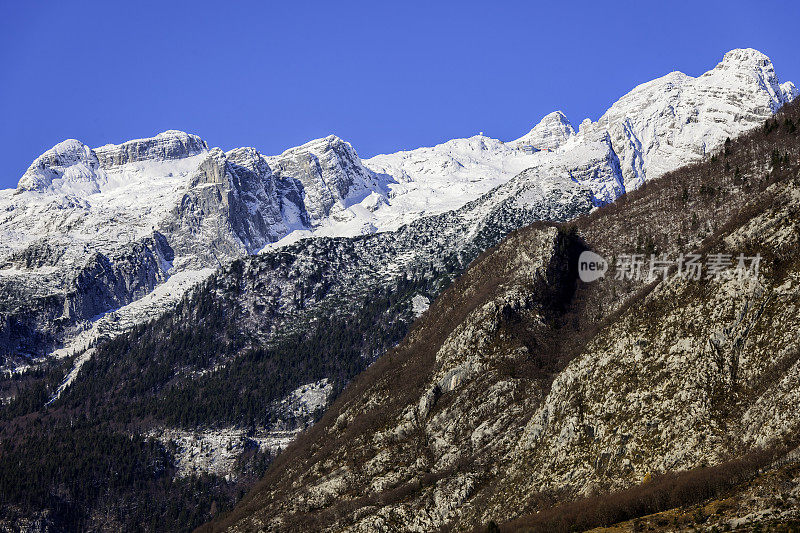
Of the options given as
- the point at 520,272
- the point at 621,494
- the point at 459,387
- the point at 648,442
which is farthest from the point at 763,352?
the point at 520,272

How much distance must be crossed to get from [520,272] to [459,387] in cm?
3438

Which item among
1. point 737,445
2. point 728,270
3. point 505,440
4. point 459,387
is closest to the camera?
point 737,445

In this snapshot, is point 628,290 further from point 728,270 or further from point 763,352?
point 763,352

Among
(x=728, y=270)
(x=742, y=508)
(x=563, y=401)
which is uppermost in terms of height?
(x=728, y=270)

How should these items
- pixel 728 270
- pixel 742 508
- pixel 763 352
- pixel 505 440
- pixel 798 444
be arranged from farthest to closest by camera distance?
pixel 505 440 → pixel 728 270 → pixel 763 352 → pixel 798 444 → pixel 742 508

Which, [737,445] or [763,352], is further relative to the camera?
[763,352]

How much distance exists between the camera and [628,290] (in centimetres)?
18225

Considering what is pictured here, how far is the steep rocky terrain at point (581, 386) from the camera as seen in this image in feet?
390

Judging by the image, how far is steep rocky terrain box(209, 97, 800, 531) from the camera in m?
119

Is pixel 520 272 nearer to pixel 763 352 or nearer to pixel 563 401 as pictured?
pixel 563 401

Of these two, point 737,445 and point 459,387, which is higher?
point 459,387

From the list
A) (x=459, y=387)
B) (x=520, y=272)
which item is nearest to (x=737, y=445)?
(x=459, y=387)

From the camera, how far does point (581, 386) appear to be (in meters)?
138

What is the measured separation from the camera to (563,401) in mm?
137875
